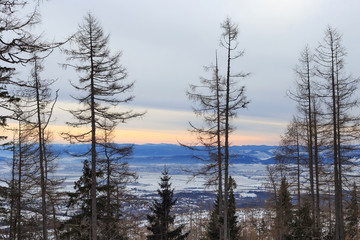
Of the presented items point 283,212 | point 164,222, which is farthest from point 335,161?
point 164,222

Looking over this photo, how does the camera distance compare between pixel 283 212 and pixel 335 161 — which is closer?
pixel 335 161

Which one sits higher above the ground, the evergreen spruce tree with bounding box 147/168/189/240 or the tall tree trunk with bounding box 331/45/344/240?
the tall tree trunk with bounding box 331/45/344/240

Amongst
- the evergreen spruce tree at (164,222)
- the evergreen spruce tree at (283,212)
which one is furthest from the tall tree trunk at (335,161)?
the evergreen spruce tree at (164,222)

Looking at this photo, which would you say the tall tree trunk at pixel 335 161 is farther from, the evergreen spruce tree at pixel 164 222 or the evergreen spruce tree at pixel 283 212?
the evergreen spruce tree at pixel 164 222

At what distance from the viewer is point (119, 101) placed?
1396 centimetres

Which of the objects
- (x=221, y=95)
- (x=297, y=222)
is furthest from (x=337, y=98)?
(x=297, y=222)

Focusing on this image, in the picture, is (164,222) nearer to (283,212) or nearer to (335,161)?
(283,212)

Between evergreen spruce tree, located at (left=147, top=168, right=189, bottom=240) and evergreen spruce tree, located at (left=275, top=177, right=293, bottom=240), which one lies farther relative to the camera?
evergreen spruce tree, located at (left=275, top=177, right=293, bottom=240)

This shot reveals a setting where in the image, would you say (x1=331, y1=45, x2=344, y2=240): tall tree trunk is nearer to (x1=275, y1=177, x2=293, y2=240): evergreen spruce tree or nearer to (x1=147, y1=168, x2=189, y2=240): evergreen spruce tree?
(x1=275, y1=177, x2=293, y2=240): evergreen spruce tree

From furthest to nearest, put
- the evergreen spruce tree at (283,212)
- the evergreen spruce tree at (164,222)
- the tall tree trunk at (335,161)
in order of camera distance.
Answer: the evergreen spruce tree at (283,212), the evergreen spruce tree at (164,222), the tall tree trunk at (335,161)

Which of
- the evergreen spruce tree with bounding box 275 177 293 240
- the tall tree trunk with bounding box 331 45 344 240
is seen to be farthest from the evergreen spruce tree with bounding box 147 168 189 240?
the tall tree trunk with bounding box 331 45 344 240

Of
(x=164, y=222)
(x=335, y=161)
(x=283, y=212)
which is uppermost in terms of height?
(x=335, y=161)

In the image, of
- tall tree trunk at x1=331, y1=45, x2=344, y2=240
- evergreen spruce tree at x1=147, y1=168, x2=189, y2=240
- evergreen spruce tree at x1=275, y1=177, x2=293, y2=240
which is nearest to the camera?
tall tree trunk at x1=331, y1=45, x2=344, y2=240

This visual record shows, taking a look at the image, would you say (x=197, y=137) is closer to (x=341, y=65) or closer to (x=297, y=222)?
(x=341, y=65)
